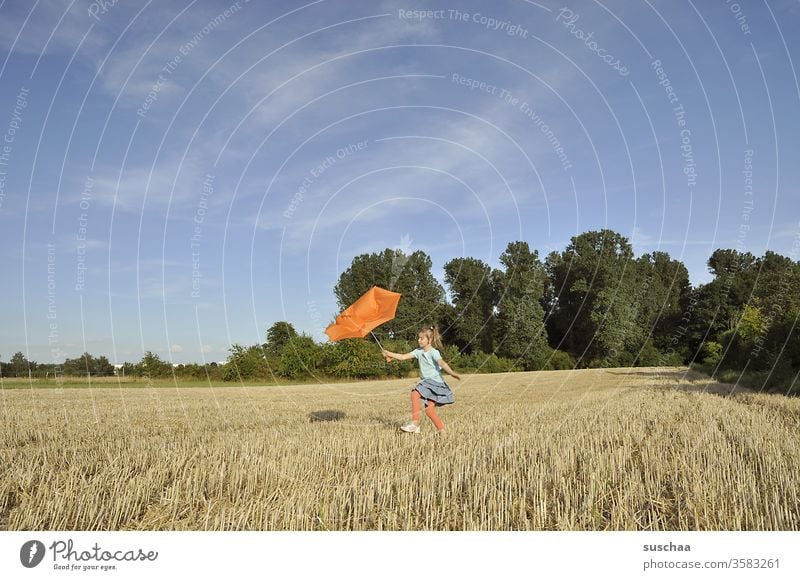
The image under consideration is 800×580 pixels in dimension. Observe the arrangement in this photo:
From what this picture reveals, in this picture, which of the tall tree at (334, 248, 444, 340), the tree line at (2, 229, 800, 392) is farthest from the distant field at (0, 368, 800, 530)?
the tree line at (2, 229, 800, 392)

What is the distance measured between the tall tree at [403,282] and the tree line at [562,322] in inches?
161

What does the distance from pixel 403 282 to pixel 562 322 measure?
4627 cm

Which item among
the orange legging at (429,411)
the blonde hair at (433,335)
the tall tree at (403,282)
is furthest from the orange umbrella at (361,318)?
the tall tree at (403,282)

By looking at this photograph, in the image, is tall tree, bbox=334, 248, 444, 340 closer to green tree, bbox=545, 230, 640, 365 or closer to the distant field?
the distant field

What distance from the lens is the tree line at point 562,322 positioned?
46.0 metres

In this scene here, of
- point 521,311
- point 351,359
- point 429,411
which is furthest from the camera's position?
point 521,311

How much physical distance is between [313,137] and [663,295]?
73.5 metres

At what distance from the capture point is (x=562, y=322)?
68938mm

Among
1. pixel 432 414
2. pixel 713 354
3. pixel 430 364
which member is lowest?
pixel 713 354

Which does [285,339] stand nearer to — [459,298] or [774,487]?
[459,298]

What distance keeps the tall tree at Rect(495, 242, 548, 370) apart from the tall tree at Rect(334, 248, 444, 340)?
97.2ft

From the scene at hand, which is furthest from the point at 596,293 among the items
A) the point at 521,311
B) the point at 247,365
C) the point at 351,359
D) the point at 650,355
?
the point at 247,365

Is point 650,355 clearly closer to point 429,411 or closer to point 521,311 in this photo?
point 521,311

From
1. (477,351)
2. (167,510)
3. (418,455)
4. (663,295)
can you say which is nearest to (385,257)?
(418,455)
